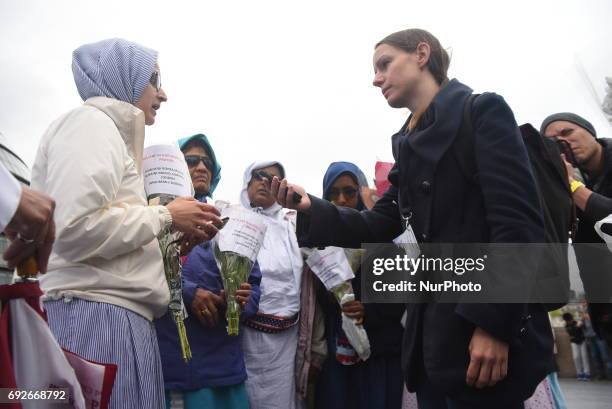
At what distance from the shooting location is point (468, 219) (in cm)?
192

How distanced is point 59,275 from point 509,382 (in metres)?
1.59

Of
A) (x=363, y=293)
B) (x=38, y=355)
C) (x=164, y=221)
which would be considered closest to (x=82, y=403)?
(x=38, y=355)

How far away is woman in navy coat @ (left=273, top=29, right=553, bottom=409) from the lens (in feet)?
5.68

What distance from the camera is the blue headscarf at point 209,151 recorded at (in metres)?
3.86

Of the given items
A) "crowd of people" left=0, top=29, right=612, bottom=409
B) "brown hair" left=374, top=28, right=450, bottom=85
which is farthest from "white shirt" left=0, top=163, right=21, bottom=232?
"brown hair" left=374, top=28, right=450, bottom=85

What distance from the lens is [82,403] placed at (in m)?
1.38

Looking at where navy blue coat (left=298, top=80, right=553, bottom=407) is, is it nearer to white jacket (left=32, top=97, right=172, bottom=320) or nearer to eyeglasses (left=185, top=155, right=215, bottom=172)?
white jacket (left=32, top=97, right=172, bottom=320)

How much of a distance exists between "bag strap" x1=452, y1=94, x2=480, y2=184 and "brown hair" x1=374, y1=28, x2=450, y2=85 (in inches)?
17.9

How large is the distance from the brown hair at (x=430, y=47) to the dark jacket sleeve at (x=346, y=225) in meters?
0.47

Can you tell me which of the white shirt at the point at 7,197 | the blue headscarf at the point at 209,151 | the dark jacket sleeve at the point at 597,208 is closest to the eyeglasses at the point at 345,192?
the blue headscarf at the point at 209,151

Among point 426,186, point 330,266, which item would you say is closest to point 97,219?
point 426,186

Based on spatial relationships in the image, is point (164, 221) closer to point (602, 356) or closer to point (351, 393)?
point (351, 393)

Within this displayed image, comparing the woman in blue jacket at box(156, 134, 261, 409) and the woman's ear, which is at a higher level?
the woman's ear

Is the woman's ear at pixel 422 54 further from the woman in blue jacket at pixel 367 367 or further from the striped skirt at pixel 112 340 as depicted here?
the woman in blue jacket at pixel 367 367
